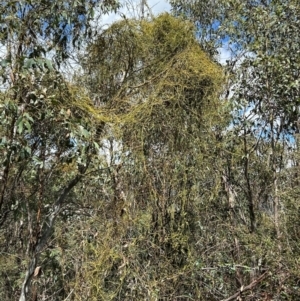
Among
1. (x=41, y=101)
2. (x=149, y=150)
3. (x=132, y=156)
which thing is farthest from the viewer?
(x=149, y=150)

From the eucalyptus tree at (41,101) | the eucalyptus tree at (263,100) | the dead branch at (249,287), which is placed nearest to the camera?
the eucalyptus tree at (41,101)

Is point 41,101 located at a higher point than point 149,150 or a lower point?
higher

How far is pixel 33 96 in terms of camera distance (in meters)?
2.09

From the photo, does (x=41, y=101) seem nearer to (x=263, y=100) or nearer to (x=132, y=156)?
(x=132, y=156)

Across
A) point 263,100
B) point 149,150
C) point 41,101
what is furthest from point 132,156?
point 263,100

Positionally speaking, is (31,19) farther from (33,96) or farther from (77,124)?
(77,124)

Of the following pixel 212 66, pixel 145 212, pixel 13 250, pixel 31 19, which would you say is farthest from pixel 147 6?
pixel 13 250

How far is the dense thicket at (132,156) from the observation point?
2.19 meters

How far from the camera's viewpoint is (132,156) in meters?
2.58

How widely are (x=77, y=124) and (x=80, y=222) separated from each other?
86cm

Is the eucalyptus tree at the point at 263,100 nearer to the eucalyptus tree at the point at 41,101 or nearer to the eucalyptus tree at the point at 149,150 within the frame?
the eucalyptus tree at the point at 149,150

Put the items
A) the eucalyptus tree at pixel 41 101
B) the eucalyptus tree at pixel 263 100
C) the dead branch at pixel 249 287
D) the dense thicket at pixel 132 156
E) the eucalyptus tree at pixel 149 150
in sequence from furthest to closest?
the eucalyptus tree at pixel 263 100 → the dead branch at pixel 249 287 → the eucalyptus tree at pixel 149 150 → the dense thicket at pixel 132 156 → the eucalyptus tree at pixel 41 101

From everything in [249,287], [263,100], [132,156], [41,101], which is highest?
[263,100]

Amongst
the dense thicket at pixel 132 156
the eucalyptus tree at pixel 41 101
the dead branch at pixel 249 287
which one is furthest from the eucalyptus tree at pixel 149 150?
the dead branch at pixel 249 287
